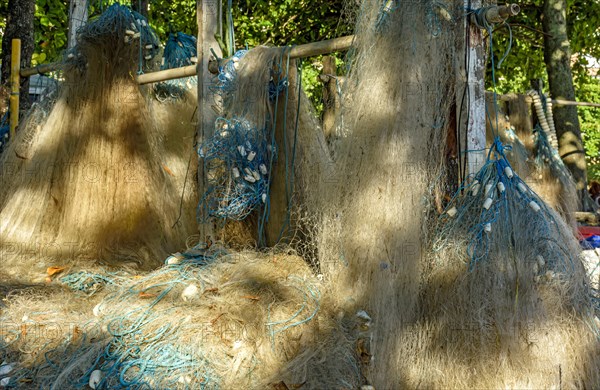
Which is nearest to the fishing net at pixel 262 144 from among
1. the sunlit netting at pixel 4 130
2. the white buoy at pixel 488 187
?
the white buoy at pixel 488 187

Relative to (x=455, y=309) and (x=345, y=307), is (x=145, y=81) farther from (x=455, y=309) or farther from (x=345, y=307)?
(x=455, y=309)

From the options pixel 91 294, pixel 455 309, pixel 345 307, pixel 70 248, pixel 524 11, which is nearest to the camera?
pixel 455 309

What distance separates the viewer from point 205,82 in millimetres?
5156

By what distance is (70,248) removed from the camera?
552cm

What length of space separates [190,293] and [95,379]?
2.43 feet

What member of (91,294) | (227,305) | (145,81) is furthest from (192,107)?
(227,305)

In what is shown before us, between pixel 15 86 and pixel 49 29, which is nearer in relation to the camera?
pixel 15 86

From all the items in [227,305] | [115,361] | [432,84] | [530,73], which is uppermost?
[530,73]

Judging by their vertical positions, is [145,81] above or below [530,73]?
below

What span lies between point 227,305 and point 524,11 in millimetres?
8375

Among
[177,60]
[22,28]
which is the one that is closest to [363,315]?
[177,60]

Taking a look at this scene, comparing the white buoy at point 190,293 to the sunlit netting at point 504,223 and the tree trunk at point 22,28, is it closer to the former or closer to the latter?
the sunlit netting at point 504,223

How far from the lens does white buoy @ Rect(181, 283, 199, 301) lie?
157 inches

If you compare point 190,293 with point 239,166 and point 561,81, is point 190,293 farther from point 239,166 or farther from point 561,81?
point 561,81
